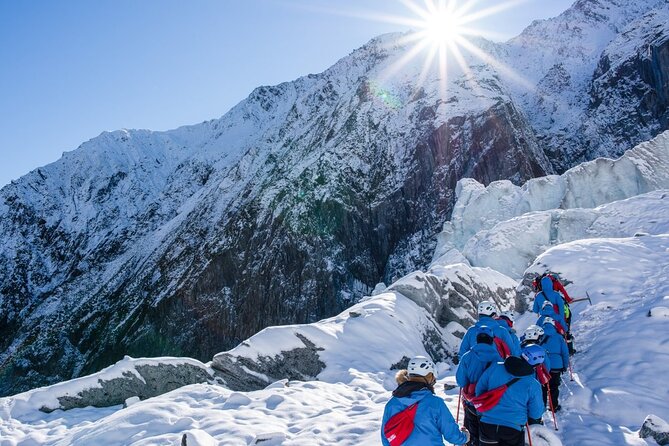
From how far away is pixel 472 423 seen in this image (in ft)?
25.5

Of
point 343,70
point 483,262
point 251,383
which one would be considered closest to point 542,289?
point 251,383

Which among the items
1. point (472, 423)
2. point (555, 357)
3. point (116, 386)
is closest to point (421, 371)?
point (472, 423)

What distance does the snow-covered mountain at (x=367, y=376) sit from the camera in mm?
10172

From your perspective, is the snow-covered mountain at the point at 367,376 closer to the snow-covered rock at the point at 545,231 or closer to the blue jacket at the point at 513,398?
the blue jacket at the point at 513,398

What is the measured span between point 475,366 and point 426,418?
1.60 meters

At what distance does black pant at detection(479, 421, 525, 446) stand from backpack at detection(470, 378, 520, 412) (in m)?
0.33

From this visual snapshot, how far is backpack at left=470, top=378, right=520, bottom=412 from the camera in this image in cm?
664

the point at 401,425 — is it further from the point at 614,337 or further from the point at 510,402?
the point at 614,337

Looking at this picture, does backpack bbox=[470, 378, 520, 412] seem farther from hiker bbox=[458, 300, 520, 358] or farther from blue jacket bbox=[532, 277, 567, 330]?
blue jacket bbox=[532, 277, 567, 330]

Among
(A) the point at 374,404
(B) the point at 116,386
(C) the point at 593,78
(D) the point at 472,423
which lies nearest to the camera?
(D) the point at 472,423

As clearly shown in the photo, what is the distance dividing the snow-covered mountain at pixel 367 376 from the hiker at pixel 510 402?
2.08 meters

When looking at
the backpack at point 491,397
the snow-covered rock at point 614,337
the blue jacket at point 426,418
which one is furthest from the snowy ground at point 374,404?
the blue jacket at point 426,418

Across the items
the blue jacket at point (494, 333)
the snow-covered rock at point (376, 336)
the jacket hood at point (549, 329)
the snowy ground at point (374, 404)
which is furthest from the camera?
the snow-covered rock at point (376, 336)

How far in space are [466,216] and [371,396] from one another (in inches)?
1694
